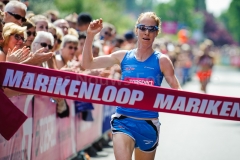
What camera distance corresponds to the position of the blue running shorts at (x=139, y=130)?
6816mm

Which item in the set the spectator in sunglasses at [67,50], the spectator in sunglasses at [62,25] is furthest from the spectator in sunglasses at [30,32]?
the spectator in sunglasses at [62,25]

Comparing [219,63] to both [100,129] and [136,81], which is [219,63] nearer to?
[100,129]

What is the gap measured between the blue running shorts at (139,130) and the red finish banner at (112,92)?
1.36 feet

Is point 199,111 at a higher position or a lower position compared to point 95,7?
lower

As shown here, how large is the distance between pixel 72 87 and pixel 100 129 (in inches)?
268

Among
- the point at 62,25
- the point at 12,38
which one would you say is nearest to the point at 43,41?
the point at 12,38

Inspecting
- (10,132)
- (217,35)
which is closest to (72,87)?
(10,132)

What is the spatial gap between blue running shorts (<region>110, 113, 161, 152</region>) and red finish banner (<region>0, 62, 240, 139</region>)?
41 centimetres

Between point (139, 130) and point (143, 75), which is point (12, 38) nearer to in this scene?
point (143, 75)

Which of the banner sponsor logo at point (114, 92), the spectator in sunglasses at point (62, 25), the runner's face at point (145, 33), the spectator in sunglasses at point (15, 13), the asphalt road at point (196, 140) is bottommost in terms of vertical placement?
the asphalt road at point (196, 140)

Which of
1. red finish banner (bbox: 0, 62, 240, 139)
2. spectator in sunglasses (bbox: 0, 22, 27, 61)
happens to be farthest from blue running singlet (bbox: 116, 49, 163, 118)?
spectator in sunglasses (bbox: 0, 22, 27, 61)

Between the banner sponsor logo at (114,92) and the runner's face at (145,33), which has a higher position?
the runner's face at (145,33)

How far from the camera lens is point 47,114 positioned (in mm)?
8992

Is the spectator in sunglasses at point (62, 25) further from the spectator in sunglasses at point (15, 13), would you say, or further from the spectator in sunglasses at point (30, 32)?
the spectator in sunglasses at point (30, 32)
